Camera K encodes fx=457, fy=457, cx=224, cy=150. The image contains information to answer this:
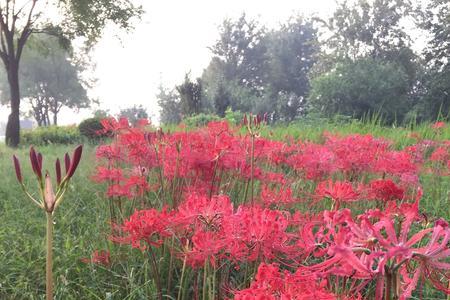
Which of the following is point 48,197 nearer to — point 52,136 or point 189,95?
point 189,95

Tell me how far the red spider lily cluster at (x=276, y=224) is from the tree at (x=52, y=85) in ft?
125

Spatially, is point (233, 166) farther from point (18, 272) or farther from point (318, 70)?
point (318, 70)

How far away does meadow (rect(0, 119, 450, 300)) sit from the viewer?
1.00 meters

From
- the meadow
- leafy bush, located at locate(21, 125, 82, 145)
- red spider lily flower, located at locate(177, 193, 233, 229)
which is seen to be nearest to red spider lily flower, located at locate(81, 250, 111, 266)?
the meadow

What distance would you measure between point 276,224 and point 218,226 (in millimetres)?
237

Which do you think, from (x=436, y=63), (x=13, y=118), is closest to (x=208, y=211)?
(x=13, y=118)

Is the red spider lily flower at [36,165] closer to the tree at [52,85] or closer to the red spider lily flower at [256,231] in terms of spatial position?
the red spider lily flower at [256,231]

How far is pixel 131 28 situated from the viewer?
19.1 meters

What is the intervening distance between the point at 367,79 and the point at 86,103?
29.1m

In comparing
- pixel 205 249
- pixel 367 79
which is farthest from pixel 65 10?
pixel 205 249

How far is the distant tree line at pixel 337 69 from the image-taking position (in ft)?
82.2

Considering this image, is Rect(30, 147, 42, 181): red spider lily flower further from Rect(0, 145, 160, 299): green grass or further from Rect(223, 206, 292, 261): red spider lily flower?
Rect(0, 145, 160, 299): green grass

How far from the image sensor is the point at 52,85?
135 ft

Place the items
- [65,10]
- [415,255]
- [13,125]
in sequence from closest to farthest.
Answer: [415,255] < [13,125] < [65,10]
